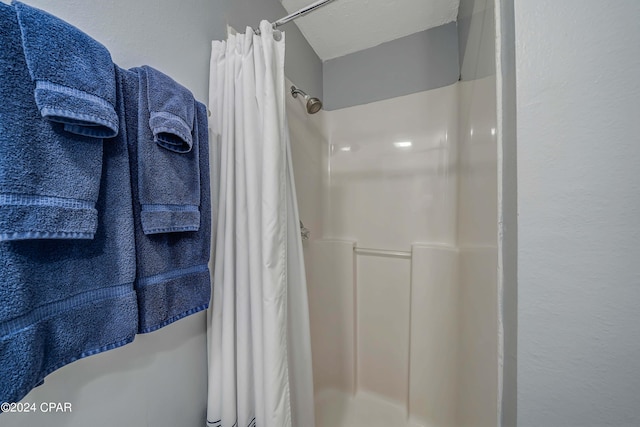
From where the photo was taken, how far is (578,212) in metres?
0.31

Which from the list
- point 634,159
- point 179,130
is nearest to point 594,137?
point 634,159

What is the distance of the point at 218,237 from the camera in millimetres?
728

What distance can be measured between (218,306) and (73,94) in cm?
66

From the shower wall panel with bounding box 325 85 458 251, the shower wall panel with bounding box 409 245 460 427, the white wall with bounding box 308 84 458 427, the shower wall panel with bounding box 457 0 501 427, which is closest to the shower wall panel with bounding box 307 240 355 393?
the white wall with bounding box 308 84 458 427

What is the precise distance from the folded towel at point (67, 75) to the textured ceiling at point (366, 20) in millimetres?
1153

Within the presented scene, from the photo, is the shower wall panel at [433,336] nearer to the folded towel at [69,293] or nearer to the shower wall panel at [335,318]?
the shower wall panel at [335,318]

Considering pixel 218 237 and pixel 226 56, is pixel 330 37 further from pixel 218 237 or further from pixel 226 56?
pixel 218 237

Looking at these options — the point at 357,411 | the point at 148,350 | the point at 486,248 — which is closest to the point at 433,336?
the point at 357,411

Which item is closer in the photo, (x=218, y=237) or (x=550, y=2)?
(x=550, y=2)

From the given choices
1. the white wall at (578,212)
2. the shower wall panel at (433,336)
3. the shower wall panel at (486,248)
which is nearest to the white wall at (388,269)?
the shower wall panel at (433,336)

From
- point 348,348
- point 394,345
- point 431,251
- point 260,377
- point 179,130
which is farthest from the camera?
point 348,348

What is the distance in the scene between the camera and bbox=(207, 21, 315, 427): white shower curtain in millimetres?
676

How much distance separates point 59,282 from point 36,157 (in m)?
0.22

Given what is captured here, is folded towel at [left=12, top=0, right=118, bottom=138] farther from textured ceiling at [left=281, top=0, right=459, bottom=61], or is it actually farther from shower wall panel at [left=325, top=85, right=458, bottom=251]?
shower wall panel at [left=325, top=85, right=458, bottom=251]
